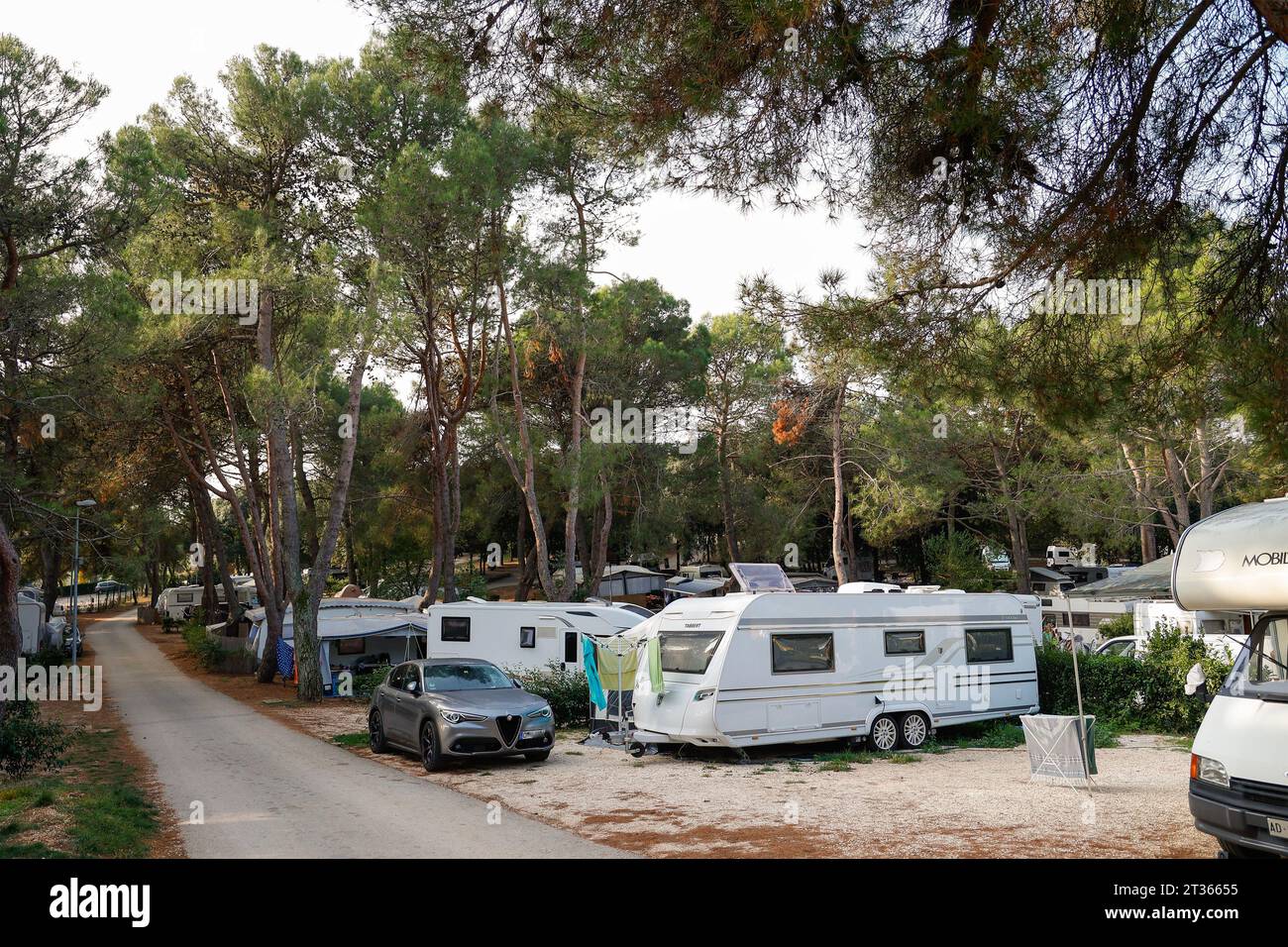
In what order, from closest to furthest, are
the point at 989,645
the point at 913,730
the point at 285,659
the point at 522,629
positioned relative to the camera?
the point at 913,730, the point at 989,645, the point at 522,629, the point at 285,659

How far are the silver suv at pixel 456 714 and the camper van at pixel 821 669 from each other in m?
1.57

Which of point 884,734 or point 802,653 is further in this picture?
point 884,734

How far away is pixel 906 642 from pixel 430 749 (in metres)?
6.58

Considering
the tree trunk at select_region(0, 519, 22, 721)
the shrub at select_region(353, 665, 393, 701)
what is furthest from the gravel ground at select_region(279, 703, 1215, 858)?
the shrub at select_region(353, 665, 393, 701)

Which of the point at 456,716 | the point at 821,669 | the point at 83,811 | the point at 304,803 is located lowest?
the point at 304,803

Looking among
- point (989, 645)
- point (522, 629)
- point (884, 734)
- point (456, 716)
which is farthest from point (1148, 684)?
point (522, 629)

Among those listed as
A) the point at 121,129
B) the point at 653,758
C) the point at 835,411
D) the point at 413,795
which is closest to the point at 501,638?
the point at 653,758

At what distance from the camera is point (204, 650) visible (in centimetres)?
2938

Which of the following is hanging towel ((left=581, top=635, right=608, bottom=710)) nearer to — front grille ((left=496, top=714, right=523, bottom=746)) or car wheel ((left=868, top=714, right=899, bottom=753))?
front grille ((left=496, top=714, right=523, bottom=746))

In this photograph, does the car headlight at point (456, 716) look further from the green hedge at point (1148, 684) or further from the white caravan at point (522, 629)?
the green hedge at point (1148, 684)

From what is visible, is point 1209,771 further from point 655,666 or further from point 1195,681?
point 655,666

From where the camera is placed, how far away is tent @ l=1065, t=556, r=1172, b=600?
21406 millimetres
